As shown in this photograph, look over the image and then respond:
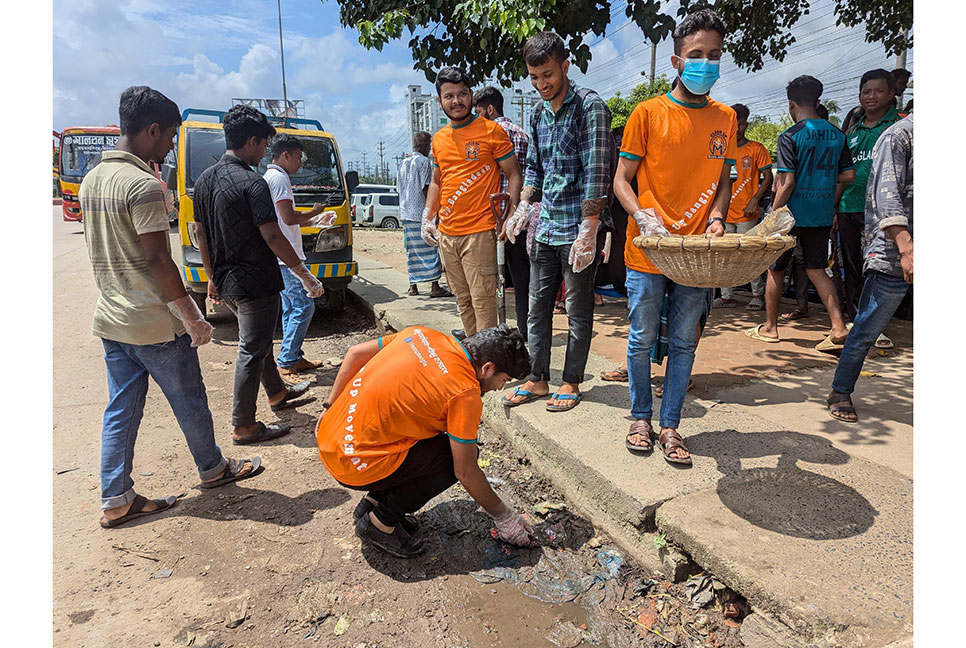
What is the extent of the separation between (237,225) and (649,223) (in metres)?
2.51

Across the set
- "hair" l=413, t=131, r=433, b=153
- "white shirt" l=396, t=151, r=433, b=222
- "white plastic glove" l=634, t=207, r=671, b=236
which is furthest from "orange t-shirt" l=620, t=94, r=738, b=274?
"hair" l=413, t=131, r=433, b=153

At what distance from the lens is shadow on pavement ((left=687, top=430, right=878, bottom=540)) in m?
2.29

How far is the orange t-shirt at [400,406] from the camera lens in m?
2.24

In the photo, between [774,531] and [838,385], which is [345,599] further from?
[838,385]

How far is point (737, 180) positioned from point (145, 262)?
186 inches

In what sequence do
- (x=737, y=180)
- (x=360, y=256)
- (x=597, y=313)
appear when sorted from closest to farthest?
(x=737, y=180), (x=597, y=313), (x=360, y=256)

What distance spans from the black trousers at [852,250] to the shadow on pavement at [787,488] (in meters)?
2.74

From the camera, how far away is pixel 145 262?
105 inches

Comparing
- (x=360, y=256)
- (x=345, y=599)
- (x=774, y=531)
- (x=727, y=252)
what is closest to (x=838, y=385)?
(x=774, y=531)

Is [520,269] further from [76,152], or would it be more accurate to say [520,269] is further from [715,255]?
[76,152]

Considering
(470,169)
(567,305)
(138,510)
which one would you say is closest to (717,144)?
(567,305)

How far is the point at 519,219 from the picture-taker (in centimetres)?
360

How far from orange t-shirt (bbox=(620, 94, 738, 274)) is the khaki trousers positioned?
140cm

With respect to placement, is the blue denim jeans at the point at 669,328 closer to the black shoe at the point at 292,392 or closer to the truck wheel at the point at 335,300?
the black shoe at the point at 292,392
